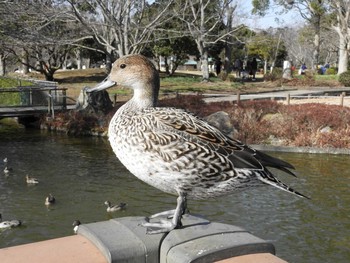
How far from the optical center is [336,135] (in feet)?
55.2

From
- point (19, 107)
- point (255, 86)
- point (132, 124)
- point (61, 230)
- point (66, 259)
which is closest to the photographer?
point (66, 259)

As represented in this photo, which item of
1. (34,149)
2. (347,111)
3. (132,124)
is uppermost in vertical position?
(132,124)

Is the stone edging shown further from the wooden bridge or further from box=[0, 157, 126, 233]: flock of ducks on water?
the wooden bridge

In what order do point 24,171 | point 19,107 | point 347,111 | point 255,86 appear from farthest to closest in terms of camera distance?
point 255,86 → point 19,107 → point 347,111 → point 24,171

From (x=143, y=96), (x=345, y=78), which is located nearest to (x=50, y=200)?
(x=143, y=96)

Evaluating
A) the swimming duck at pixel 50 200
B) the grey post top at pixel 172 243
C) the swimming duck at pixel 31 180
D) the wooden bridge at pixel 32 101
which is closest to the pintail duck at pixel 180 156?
the grey post top at pixel 172 243

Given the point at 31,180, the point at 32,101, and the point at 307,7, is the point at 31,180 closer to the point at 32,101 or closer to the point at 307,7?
the point at 32,101

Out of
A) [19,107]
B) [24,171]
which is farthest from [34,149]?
[19,107]

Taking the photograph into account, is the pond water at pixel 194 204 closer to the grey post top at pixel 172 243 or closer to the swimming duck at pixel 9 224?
the swimming duck at pixel 9 224

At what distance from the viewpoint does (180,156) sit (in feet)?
11.0

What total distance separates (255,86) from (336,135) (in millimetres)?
21019

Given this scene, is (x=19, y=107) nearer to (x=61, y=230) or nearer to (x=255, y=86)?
(x=61, y=230)

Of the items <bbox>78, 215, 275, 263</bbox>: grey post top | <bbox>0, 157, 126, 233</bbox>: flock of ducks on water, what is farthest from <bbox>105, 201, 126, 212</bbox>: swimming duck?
<bbox>78, 215, 275, 263</bbox>: grey post top

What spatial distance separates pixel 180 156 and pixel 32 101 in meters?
21.0
